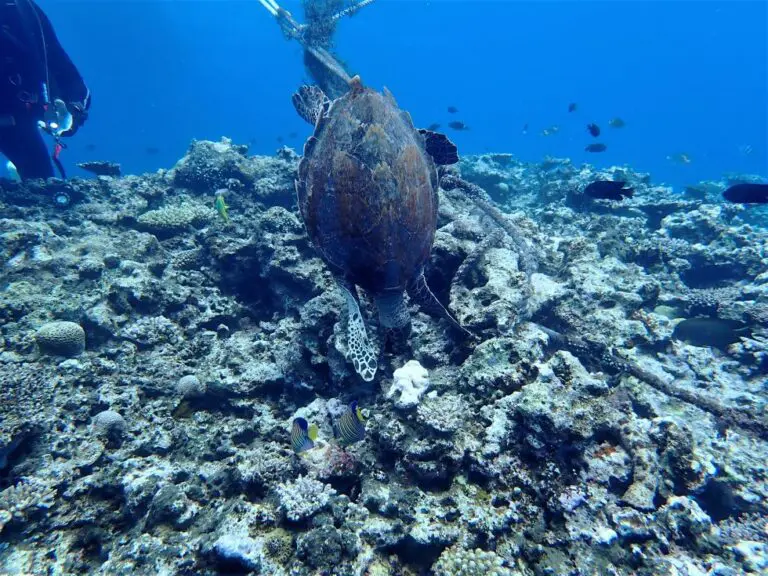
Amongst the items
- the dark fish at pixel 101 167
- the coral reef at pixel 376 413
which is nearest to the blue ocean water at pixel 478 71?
the dark fish at pixel 101 167

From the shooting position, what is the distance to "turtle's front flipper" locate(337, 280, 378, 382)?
3.61m

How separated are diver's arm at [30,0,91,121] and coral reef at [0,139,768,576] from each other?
17.7ft

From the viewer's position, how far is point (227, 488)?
3064mm

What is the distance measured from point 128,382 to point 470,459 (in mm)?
3949

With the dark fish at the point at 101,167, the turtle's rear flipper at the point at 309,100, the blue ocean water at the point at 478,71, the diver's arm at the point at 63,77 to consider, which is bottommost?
the turtle's rear flipper at the point at 309,100

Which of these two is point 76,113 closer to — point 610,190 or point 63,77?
point 63,77

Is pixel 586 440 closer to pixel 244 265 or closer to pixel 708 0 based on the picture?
pixel 244 265

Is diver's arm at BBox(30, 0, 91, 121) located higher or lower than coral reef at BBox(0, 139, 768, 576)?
higher

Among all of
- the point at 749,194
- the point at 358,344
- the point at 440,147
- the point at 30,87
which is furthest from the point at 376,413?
the point at 30,87

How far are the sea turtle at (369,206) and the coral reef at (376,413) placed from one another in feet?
1.81

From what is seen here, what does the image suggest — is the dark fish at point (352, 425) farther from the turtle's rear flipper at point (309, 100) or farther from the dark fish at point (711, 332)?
the dark fish at point (711, 332)

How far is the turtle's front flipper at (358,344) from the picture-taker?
3605 mm

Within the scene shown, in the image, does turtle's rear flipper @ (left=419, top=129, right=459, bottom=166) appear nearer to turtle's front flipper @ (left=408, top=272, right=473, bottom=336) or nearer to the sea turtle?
the sea turtle

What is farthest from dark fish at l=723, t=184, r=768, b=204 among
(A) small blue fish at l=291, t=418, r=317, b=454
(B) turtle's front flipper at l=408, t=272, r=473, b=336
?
(A) small blue fish at l=291, t=418, r=317, b=454
